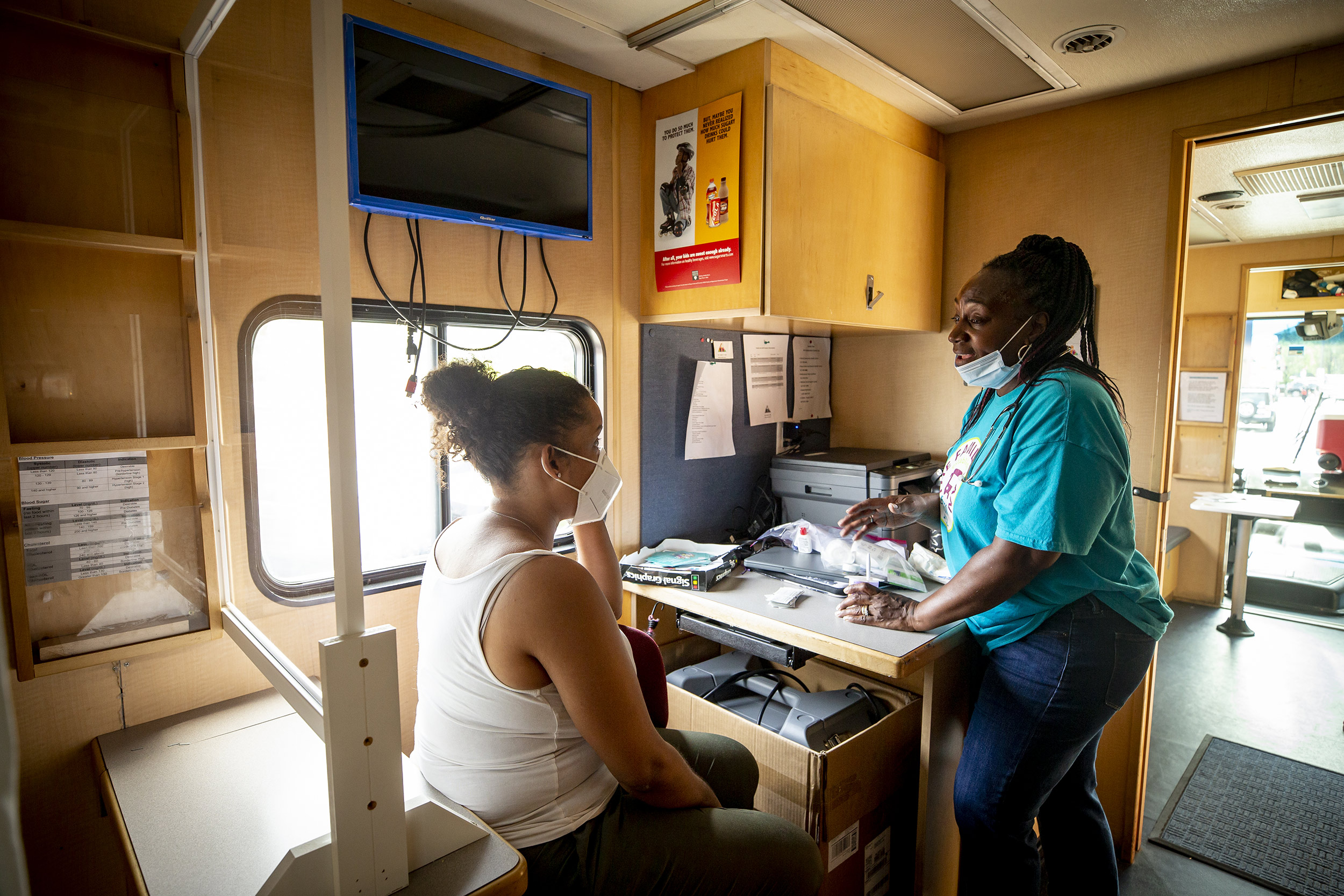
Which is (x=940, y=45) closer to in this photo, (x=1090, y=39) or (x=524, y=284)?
(x=1090, y=39)

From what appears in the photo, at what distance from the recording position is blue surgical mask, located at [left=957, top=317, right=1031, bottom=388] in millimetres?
1545

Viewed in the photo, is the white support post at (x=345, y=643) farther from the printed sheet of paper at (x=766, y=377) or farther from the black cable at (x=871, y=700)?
the printed sheet of paper at (x=766, y=377)

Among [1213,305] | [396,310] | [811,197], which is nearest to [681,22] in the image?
[811,197]

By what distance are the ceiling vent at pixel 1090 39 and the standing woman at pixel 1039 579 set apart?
677mm

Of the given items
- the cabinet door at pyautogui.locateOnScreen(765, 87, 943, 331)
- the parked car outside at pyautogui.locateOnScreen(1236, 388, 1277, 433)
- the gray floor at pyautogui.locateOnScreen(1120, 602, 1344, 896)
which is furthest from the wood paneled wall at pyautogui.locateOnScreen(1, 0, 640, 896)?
the parked car outside at pyautogui.locateOnScreen(1236, 388, 1277, 433)

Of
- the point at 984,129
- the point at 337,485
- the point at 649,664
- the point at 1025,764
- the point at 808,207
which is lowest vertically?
the point at 1025,764

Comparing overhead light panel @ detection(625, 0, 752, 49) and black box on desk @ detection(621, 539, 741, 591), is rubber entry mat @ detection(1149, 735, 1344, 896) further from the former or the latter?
overhead light panel @ detection(625, 0, 752, 49)

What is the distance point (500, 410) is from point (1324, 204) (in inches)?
178

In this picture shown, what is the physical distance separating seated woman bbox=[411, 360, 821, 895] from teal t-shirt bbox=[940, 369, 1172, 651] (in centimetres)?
71

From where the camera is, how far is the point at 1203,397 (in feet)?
15.5

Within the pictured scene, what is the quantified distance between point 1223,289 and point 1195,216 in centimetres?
115

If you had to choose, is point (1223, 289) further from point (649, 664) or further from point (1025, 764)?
point (649, 664)

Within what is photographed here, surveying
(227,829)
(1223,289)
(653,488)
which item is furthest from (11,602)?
(1223,289)

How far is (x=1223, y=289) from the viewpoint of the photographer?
15.4 ft
